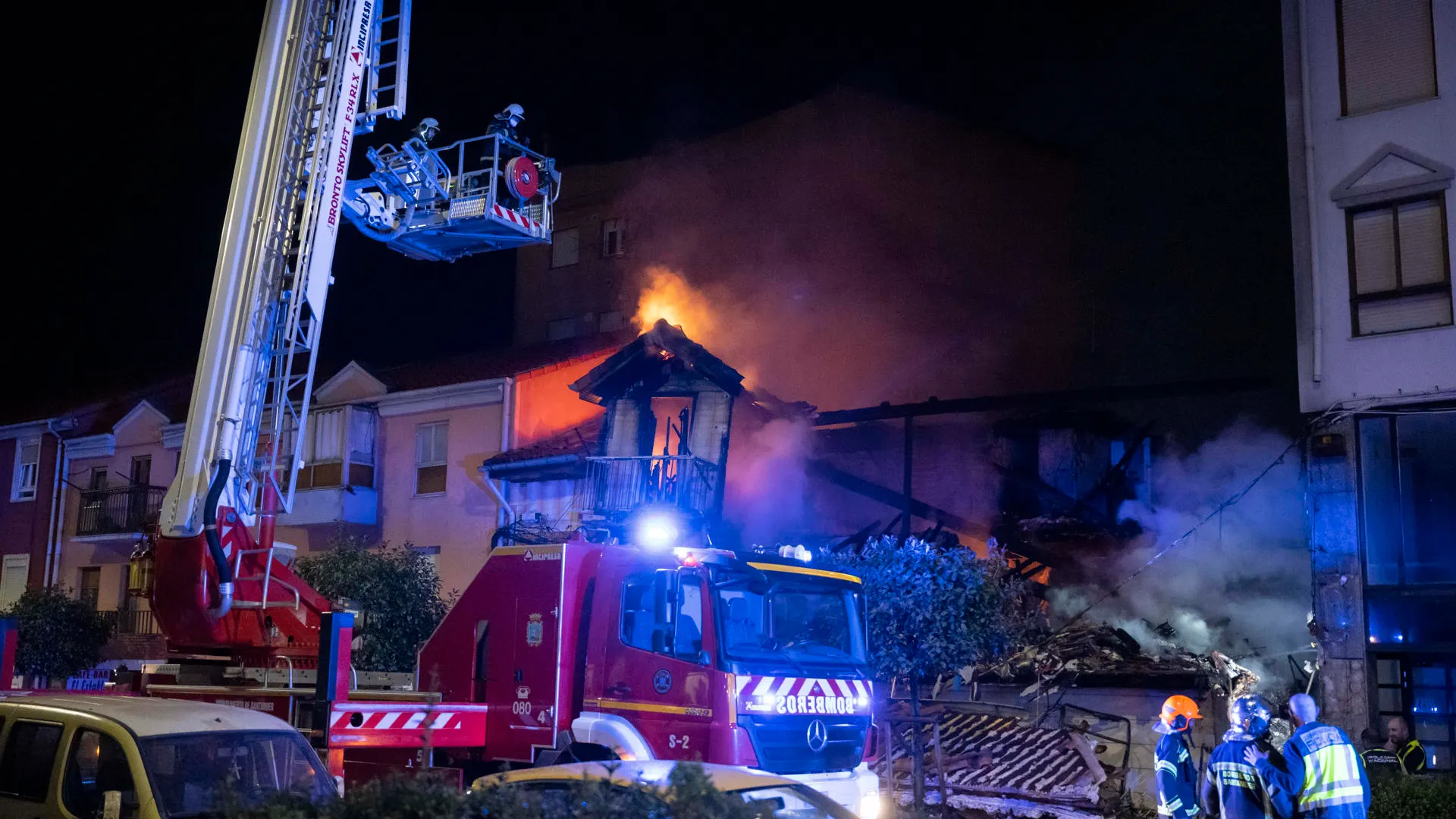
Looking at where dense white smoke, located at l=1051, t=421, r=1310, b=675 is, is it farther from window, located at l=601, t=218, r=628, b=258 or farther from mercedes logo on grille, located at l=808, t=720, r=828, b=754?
window, located at l=601, t=218, r=628, b=258

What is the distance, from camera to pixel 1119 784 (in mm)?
13289

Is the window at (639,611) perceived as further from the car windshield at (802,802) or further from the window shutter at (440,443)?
the window shutter at (440,443)

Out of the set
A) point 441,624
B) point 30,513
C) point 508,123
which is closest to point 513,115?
point 508,123

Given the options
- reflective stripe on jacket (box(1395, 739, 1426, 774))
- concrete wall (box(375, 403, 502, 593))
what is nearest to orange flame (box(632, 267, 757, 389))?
concrete wall (box(375, 403, 502, 593))

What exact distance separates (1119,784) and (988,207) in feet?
52.1

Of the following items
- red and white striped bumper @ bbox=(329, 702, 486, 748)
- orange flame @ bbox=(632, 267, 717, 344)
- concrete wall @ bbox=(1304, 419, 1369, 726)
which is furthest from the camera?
orange flame @ bbox=(632, 267, 717, 344)

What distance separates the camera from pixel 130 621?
28.2 meters

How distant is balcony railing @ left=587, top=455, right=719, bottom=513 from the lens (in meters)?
20.8

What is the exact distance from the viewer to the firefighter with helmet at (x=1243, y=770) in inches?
290

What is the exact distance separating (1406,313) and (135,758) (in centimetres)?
1369

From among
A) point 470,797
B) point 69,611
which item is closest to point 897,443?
point 69,611

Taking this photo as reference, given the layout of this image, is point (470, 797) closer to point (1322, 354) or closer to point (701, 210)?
point (1322, 354)

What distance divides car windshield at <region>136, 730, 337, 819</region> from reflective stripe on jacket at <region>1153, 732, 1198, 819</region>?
5.42 metres

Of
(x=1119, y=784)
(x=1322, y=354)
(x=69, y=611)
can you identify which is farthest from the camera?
(x=69, y=611)
